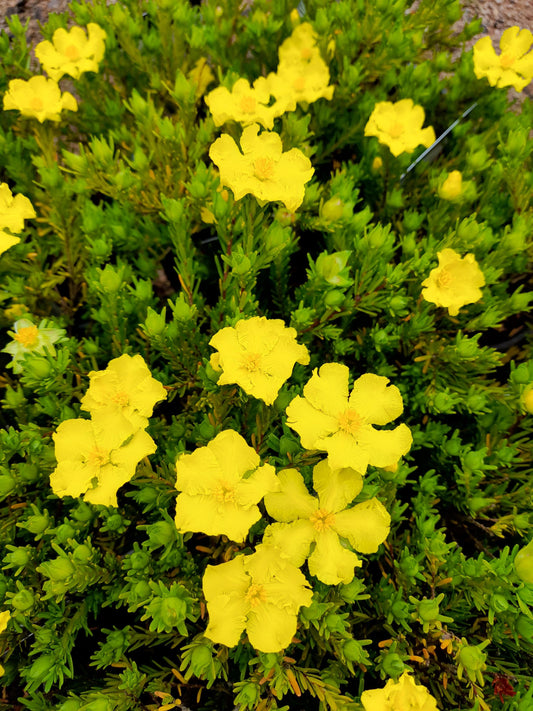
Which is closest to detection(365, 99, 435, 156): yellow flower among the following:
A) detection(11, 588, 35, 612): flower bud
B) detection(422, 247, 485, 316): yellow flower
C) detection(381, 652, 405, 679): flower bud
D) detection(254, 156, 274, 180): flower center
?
detection(422, 247, 485, 316): yellow flower

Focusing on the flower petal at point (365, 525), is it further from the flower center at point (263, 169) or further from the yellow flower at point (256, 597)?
the flower center at point (263, 169)

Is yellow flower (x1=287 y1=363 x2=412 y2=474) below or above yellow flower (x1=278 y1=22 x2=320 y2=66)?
above

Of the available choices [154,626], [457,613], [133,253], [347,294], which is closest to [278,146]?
[347,294]

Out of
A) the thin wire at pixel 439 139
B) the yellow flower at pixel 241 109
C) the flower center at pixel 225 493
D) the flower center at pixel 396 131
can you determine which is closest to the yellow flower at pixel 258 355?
the flower center at pixel 225 493

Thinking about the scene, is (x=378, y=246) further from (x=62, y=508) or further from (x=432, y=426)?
(x=62, y=508)

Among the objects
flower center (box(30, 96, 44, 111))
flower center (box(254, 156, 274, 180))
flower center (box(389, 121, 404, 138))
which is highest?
flower center (box(30, 96, 44, 111))

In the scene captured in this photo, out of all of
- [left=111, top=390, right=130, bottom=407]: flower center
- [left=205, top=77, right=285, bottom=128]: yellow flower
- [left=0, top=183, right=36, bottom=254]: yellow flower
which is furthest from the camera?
[left=205, top=77, right=285, bottom=128]: yellow flower

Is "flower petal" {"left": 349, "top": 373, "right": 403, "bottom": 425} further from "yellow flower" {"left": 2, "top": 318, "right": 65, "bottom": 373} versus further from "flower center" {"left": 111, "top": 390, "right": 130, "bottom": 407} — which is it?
"yellow flower" {"left": 2, "top": 318, "right": 65, "bottom": 373}

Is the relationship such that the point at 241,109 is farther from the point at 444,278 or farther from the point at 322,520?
the point at 322,520
